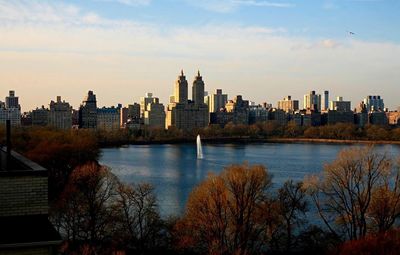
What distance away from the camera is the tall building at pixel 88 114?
8144 centimetres

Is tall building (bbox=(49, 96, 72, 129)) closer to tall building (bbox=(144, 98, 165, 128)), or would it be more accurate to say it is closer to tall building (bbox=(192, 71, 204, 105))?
tall building (bbox=(144, 98, 165, 128))

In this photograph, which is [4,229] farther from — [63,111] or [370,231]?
[63,111]

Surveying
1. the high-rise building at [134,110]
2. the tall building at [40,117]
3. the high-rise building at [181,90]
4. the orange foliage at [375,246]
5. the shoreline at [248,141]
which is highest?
the high-rise building at [181,90]

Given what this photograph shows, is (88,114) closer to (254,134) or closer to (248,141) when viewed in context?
(254,134)

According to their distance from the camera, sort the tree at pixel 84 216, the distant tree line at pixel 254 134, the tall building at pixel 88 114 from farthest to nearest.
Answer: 1. the tall building at pixel 88 114
2. the distant tree line at pixel 254 134
3. the tree at pixel 84 216

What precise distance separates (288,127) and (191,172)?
45.5 m

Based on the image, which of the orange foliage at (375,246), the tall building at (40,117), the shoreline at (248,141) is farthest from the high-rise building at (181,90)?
the orange foliage at (375,246)

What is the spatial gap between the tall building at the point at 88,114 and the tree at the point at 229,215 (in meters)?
72.4

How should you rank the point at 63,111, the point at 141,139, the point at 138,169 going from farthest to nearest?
the point at 63,111, the point at 141,139, the point at 138,169

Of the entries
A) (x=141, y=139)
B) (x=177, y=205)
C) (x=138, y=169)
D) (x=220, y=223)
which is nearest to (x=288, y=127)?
(x=141, y=139)

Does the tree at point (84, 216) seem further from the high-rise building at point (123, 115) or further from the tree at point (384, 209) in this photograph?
the high-rise building at point (123, 115)

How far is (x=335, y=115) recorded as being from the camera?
90.6 m

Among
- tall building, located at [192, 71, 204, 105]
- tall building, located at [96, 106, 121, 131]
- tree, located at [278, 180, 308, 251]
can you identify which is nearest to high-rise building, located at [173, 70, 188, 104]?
tall building, located at [192, 71, 204, 105]

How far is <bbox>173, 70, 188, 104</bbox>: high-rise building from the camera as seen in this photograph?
90938 millimetres
